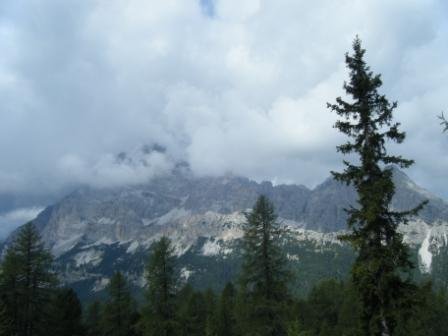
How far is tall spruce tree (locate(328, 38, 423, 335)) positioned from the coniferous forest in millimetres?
41

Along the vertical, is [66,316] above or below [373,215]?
below

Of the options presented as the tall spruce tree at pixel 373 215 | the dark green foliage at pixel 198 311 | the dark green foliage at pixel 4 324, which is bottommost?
the dark green foliage at pixel 198 311

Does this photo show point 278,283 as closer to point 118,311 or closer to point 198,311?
point 118,311

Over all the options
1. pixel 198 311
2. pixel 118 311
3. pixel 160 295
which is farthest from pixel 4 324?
pixel 198 311

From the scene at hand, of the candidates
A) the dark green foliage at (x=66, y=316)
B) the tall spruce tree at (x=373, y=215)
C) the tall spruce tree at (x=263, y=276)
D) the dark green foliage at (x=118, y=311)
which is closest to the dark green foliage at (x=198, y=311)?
the dark green foliage at (x=118, y=311)

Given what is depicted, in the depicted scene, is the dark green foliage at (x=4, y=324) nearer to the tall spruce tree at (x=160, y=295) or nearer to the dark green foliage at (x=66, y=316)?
the dark green foliage at (x=66, y=316)

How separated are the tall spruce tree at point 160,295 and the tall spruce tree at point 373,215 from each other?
1047 inches

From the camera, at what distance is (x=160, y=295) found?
43.6 metres

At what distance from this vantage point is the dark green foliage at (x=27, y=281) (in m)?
43.1

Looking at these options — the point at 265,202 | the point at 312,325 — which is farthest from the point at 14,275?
the point at 312,325

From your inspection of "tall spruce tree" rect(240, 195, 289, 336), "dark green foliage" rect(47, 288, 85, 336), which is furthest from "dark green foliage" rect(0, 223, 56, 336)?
"tall spruce tree" rect(240, 195, 289, 336)

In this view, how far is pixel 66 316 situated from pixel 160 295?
2091cm

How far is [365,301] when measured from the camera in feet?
65.3

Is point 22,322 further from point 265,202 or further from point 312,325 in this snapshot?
point 312,325
